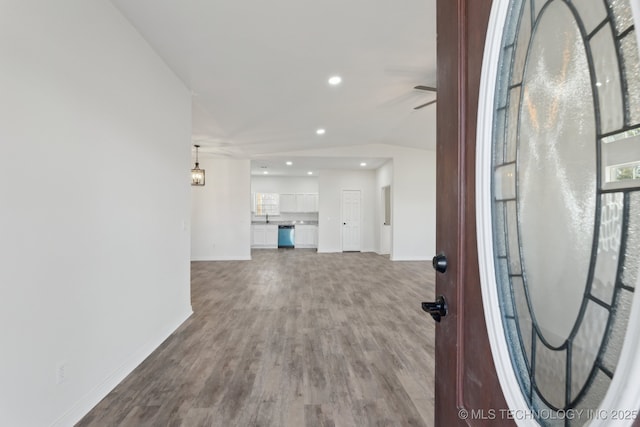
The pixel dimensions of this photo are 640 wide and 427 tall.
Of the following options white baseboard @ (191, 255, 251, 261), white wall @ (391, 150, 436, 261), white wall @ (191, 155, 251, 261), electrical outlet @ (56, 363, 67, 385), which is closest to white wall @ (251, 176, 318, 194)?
white wall @ (191, 155, 251, 261)

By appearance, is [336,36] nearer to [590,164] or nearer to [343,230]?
[590,164]

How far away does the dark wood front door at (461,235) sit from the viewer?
2.33 ft

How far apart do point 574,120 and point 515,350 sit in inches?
17.6

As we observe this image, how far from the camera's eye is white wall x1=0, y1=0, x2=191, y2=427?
1.41 meters

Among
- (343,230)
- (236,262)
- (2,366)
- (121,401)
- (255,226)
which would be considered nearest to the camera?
(2,366)

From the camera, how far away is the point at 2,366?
1.35 metres

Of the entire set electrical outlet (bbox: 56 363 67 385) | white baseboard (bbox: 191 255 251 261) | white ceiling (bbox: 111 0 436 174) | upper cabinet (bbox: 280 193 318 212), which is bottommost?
white baseboard (bbox: 191 255 251 261)

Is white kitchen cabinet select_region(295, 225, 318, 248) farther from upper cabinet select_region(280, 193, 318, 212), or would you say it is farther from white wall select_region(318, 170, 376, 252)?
white wall select_region(318, 170, 376, 252)

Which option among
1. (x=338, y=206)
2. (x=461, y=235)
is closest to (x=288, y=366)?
(x=461, y=235)

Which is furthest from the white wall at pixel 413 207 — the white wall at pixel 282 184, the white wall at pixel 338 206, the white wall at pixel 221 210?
the white wall at pixel 282 184

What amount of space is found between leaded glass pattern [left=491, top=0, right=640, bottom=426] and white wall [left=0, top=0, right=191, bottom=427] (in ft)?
6.35

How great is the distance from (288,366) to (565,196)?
7.89 ft

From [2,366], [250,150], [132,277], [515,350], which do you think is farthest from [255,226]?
[515,350]

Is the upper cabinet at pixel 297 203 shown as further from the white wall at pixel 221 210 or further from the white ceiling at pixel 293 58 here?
the white ceiling at pixel 293 58
